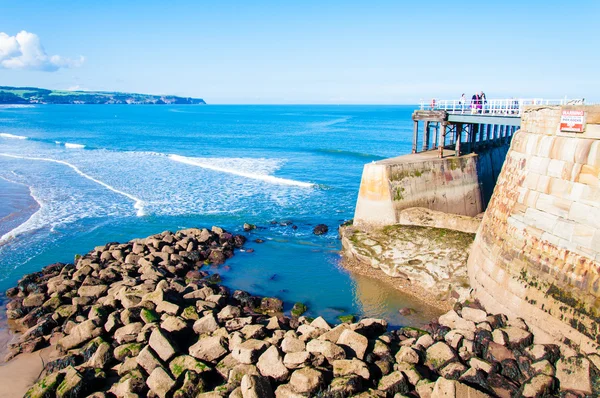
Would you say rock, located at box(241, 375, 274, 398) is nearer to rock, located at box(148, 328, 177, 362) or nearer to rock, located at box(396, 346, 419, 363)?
rock, located at box(148, 328, 177, 362)

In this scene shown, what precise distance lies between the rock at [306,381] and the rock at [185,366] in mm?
2460

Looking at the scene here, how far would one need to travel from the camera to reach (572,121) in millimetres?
12844

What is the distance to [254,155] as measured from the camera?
56938mm

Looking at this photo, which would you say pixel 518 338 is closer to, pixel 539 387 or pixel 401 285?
pixel 539 387

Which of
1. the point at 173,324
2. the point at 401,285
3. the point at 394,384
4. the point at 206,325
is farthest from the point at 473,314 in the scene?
the point at 173,324

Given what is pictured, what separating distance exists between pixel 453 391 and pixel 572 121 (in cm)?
802

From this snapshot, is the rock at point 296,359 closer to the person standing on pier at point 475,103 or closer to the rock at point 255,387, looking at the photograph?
the rock at point 255,387

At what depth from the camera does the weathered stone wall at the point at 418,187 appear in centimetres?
2252

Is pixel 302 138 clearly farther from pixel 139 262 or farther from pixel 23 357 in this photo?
pixel 23 357

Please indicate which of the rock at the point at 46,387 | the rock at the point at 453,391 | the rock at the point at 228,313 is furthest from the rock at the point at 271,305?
the rock at the point at 453,391

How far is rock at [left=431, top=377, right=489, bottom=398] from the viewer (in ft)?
34.3

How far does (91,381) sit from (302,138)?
65983 millimetres

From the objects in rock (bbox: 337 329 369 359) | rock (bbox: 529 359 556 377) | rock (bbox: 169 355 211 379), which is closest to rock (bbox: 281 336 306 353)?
rock (bbox: 337 329 369 359)

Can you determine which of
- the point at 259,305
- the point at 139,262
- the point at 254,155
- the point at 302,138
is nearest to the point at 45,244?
the point at 139,262
